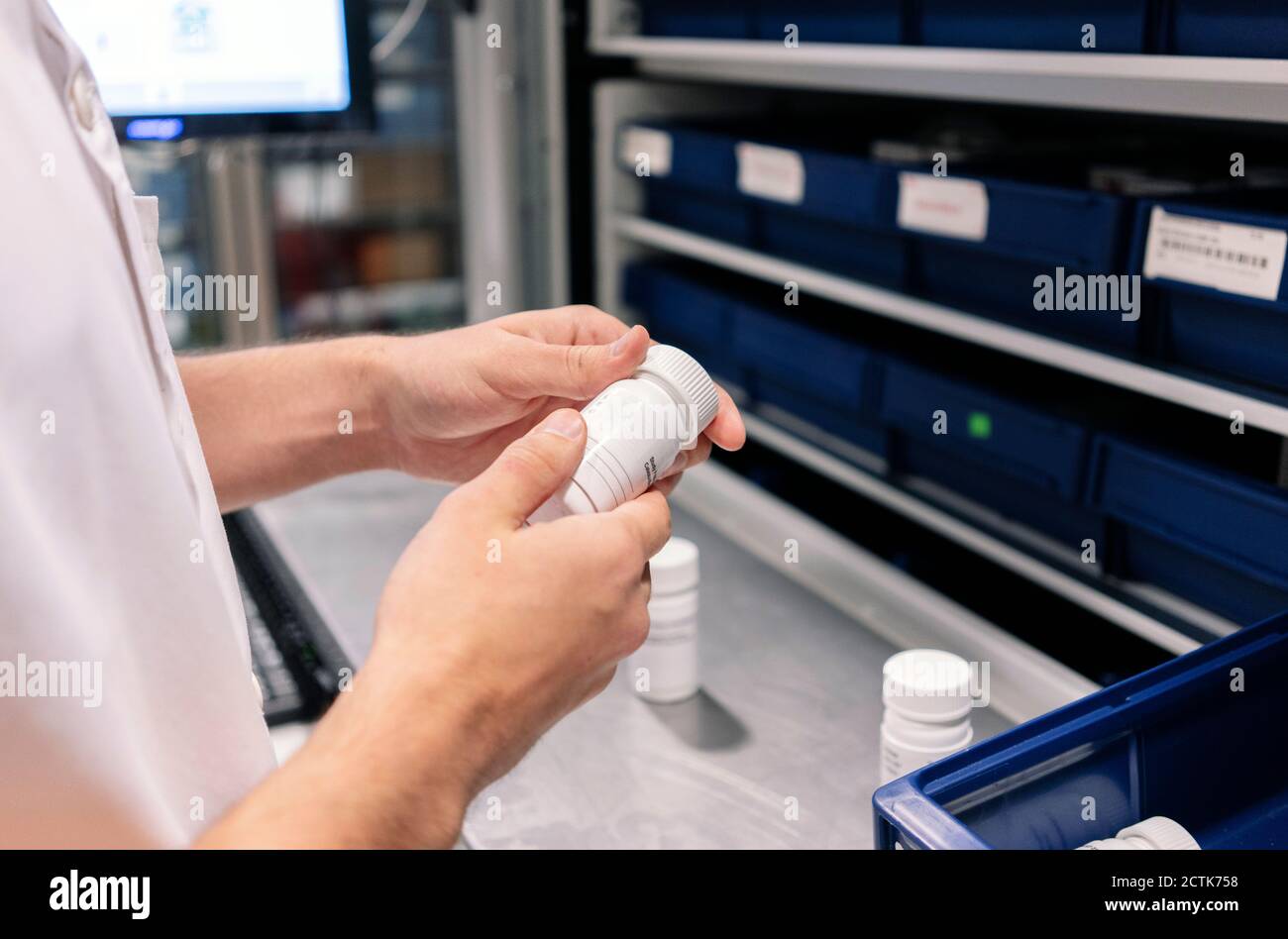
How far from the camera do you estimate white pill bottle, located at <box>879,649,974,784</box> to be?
94cm

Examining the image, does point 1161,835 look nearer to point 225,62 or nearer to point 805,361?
point 805,361

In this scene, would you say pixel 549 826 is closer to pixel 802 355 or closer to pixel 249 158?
pixel 802 355

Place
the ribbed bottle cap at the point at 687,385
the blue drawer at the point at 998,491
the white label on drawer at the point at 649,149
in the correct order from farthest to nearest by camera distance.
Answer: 1. the white label on drawer at the point at 649,149
2. the blue drawer at the point at 998,491
3. the ribbed bottle cap at the point at 687,385

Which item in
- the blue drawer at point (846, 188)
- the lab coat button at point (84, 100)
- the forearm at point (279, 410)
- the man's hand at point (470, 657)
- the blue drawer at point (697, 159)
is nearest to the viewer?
the man's hand at point (470, 657)

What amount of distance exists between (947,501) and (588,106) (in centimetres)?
82

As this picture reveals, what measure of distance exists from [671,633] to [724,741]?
0.38ft

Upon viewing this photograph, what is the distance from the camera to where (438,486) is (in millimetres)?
1712

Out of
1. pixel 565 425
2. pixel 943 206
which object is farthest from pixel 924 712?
pixel 943 206

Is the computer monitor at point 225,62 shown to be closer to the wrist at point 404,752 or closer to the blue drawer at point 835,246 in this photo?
the blue drawer at point 835,246

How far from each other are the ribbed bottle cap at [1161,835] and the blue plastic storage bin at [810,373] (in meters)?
0.64

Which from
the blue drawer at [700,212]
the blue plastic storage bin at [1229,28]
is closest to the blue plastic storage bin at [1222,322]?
the blue plastic storage bin at [1229,28]

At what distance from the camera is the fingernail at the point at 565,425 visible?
737 millimetres

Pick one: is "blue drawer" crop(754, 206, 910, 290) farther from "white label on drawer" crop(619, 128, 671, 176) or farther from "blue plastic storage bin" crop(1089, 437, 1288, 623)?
"blue plastic storage bin" crop(1089, 437, 1288, 623)
